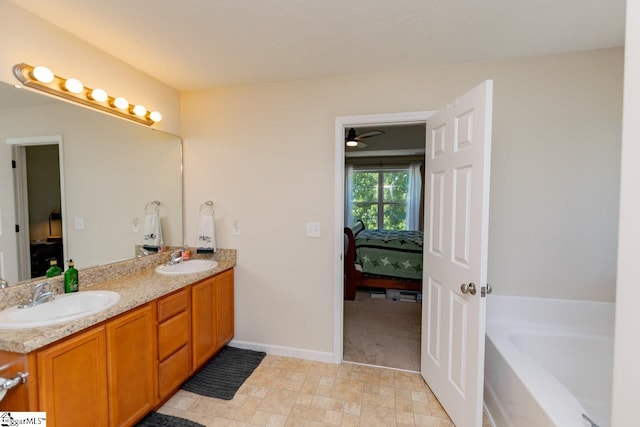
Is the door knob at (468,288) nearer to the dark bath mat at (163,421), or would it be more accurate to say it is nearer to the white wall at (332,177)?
the white wall at (332,177)

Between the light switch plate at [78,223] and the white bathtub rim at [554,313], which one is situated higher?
the light switch plate at [78,223]

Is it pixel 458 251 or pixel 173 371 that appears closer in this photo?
pixel 458 251

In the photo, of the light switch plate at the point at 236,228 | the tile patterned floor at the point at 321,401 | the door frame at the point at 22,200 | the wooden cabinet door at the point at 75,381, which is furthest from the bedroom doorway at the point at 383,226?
the door frame at the point at 22,200

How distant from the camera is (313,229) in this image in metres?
2.42

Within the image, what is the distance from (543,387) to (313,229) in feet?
5.44

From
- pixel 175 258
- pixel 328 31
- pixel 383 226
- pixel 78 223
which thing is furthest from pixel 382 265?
pixel 78 223

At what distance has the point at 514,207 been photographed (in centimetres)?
207

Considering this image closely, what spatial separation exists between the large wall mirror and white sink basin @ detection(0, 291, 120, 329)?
212mm

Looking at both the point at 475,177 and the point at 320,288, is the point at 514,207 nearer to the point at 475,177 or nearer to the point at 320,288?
the point at 475,177

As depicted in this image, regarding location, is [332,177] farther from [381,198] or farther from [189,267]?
[381,198]

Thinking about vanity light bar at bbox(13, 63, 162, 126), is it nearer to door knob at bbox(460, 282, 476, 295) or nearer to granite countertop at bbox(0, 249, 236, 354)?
granite countertop at bbox(0, 249, 236, 354)

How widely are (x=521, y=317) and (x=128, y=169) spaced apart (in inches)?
120

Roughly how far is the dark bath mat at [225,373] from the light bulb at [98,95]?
201 centimetres

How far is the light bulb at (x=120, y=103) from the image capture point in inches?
78.9
